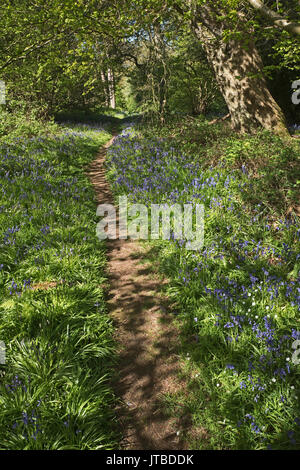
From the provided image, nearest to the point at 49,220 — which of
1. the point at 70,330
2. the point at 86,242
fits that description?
the point at 86,242

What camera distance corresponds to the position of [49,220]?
5.64 meters

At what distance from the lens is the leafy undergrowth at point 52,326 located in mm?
2438

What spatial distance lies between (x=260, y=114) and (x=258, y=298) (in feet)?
19.7

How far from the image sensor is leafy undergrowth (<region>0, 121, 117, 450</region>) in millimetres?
2438

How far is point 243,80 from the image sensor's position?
7.46 metres
